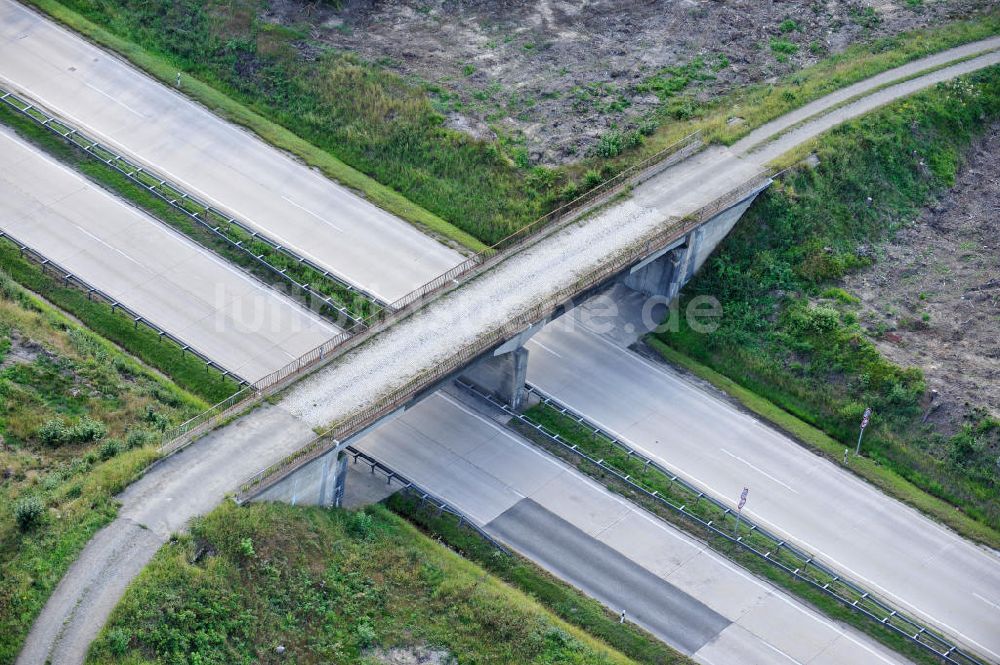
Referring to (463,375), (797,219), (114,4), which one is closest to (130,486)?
(463,375)

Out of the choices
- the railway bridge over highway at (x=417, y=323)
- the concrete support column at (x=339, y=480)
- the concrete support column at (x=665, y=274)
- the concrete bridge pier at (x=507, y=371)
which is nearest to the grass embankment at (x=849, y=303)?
the concrete support column at (x=665, y=274)

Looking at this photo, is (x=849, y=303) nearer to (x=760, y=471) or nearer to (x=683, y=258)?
(x=683, y=258)

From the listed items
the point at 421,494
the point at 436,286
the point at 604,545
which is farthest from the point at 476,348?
the point at 604,545

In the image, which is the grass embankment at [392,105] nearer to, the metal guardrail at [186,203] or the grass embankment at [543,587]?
the metal guardrail at [186,203]

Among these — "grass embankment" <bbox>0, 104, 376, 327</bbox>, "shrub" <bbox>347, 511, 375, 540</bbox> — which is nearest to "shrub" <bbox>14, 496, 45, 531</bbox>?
"shrub" <bbox>347, 511, 375, 540</bbox>

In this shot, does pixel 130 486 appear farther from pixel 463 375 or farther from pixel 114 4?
pixel 114 4
